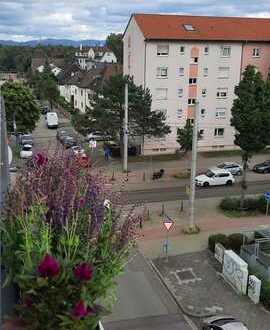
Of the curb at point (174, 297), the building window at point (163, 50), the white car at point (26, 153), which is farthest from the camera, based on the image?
the building window at point (163, 50)

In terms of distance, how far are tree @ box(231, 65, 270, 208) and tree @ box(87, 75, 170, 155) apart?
13.9 m

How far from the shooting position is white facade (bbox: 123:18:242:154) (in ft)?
148

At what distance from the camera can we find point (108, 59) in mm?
109938

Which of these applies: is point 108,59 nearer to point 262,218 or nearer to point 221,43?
point 221,43

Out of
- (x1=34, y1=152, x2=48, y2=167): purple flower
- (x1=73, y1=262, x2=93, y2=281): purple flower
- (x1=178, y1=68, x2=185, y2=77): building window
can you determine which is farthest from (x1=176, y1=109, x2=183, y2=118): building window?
(x1=73, y1=262, x2=93, y2=281): purple flower

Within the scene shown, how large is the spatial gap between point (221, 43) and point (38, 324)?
4424cm

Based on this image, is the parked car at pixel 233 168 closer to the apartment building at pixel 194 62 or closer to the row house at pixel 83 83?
the apartment building at pixel 194 62

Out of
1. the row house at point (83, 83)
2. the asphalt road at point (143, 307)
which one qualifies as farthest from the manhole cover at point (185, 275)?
the row house at point (83, 83)

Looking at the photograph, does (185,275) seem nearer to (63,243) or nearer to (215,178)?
(215,178)

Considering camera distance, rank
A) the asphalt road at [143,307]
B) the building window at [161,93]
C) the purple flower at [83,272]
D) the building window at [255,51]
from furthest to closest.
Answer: the building window at [255,51], the building window at [161,93], the asphalt road at [143,307], the purple flower at [83,272]

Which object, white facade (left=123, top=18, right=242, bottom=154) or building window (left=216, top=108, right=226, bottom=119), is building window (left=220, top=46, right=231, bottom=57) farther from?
building window (left=216, top=108, right=226, bottom=119)

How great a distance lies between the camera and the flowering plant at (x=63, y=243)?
5.00 meters

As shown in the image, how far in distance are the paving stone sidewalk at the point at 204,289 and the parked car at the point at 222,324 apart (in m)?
1.09

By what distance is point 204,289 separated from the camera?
68.7 ft
